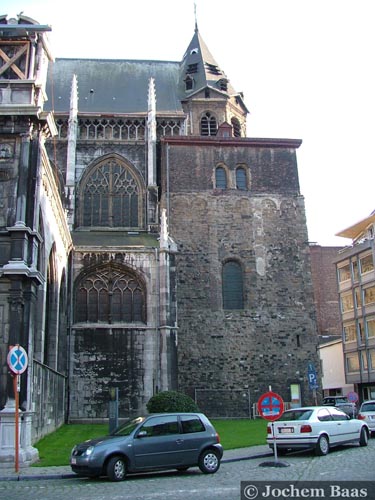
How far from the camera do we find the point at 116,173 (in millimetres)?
34188

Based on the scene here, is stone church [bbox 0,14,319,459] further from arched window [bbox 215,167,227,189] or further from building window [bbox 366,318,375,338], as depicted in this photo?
building window [bbox 366,318,375,338]

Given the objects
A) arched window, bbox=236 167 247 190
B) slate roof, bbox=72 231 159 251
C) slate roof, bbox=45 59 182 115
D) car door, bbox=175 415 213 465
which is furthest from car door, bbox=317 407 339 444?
slate roof, bbox=45 59 182 115

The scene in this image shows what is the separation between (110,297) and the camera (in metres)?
27.6

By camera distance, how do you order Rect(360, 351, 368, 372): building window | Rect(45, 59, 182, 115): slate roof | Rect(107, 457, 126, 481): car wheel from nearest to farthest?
Rect(107, 457, 126, 481): car wheel
Rect(45, 59, 182, 115): slate roof
Rect(360, 351, 368, 372): building window

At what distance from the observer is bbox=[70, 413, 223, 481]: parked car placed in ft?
35.2

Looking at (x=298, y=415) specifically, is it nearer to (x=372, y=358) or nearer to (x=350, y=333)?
(x=372, y=358)

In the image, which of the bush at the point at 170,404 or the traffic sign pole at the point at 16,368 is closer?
the traffic sign pole at the point at 16,368

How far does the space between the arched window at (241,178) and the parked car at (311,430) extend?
18883 mm

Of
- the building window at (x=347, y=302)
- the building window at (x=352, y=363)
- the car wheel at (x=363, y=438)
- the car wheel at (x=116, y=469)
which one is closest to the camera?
the car wheel at (x=116, y=469)

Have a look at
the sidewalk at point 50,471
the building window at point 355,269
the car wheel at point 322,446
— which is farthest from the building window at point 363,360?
the sidewalk at point 50,471

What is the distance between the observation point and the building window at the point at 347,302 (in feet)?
139

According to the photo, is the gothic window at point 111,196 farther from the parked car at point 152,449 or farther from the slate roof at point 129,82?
the parked car at point 152,449

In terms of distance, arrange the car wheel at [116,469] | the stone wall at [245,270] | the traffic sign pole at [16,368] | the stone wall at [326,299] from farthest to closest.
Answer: the stone wall at [326,299]
the stone wall at [245,270]
the traffic sign pole at [16,368]
the car wheel at [116,469]

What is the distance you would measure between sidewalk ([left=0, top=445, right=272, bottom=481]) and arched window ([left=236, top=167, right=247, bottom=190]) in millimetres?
19972
